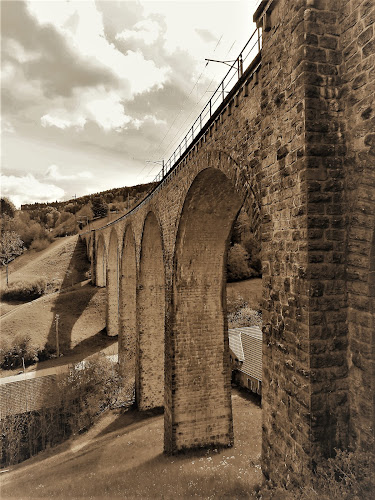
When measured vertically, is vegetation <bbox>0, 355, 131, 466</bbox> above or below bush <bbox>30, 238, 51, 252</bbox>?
below

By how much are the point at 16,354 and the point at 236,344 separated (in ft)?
53.6

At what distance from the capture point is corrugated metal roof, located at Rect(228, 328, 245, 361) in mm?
19094

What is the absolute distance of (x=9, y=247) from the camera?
46062 mm

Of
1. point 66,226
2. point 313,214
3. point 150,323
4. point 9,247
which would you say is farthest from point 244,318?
point 66,226

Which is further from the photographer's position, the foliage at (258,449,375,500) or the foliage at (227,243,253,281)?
the foliage at (227,243,253,281)

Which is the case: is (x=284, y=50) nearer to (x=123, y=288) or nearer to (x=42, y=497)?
(x=42, y=497)

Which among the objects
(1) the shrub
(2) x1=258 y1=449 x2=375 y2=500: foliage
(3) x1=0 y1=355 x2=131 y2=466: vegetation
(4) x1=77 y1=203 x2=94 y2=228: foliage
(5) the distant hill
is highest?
(5) the distant hill

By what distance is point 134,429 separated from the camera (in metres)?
12.7

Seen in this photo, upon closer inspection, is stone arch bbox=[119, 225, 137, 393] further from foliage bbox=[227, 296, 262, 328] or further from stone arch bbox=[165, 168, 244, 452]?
foliage bbox=[227, 296, 262, 328]

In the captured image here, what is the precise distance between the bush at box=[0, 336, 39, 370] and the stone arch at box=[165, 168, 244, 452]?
17.0m

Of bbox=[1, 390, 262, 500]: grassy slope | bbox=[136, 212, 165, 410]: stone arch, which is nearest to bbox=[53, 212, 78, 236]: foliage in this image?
bbox=[136, 212, 165, 410]: stone arch

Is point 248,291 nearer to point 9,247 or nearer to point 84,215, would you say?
point 9,247

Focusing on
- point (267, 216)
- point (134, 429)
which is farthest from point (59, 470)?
point (267, 216)

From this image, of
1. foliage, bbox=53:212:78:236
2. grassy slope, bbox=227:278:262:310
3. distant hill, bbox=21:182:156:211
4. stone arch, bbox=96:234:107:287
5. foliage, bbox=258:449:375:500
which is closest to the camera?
foliage, bbox=258:449:375:500
